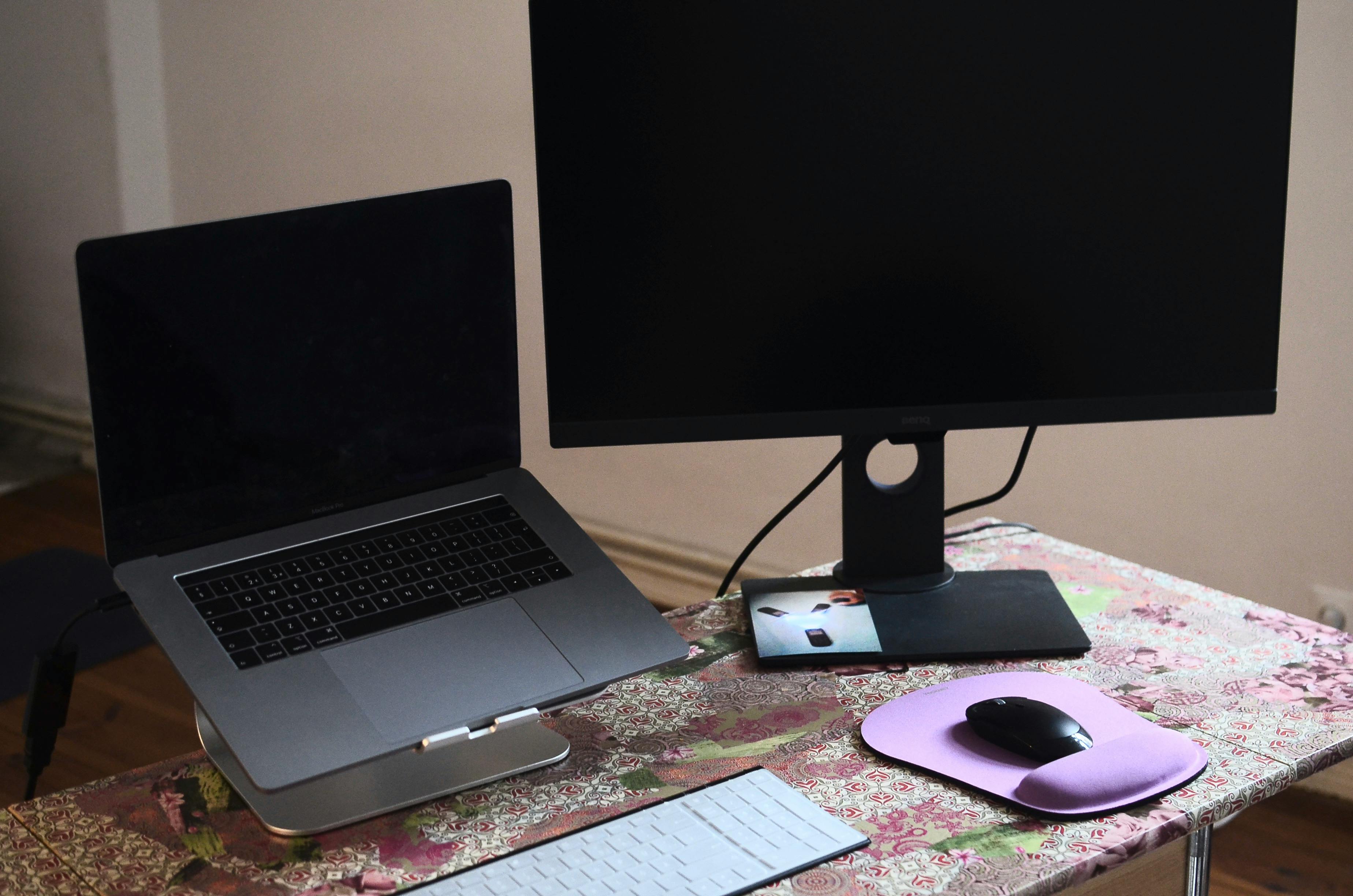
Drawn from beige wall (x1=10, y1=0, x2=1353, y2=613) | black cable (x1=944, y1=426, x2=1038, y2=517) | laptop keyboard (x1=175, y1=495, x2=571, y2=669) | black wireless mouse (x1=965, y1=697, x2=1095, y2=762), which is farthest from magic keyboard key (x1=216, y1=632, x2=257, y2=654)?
black cable (x1=944, y1=426, x2=1038, y2=517)

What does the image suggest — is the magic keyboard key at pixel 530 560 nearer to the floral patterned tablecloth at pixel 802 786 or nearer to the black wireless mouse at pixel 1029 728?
the floral patterned tablecloth at pixel 802 786

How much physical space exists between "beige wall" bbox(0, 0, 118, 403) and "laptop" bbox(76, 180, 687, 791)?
2503 mm

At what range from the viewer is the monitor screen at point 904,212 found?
3.15 feet

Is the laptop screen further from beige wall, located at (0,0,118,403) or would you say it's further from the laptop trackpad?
beige wall, located at (0,0,118,403)

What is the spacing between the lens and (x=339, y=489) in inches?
38.1

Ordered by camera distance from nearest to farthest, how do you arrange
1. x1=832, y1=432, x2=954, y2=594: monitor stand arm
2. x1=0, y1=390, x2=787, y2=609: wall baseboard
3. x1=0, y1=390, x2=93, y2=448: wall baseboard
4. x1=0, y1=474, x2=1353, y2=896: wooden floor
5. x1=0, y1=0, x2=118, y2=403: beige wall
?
x1=832, y1=432, x2=954, y2=594: monitor stand arm → x1=0, y1=474, x2=1353, y2=896: wooden floor → x1=0, y1=390, x2=787, y2=609: wall baseboard → x1=0, y1=0, x2=118, y2=403: beige wall → x1=0, y1=390, x2=93, y2=448: wall baseboard

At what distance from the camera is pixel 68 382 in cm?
356

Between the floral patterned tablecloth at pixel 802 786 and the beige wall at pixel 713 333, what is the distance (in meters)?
0.25

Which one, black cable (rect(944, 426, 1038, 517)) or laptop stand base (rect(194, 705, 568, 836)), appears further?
black cable (rect(944, 426, 1038, 517))

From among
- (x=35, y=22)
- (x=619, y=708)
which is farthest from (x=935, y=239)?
(x=35, y=22)

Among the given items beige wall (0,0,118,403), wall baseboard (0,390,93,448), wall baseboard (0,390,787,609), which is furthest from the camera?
wall baseboard (0,390,93,448)

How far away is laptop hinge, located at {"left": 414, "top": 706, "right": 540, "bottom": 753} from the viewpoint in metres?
0.83

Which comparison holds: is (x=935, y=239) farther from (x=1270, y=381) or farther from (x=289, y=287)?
(x=289, y=287)

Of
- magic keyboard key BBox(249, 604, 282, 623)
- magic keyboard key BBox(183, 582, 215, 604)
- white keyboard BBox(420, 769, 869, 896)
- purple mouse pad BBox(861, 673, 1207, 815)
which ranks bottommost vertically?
white keyboard BBox(420, 769, 869, 896)
